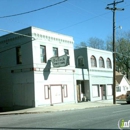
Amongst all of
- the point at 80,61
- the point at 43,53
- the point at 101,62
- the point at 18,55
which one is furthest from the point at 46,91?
the point at 101,62

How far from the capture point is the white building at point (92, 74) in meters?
33.0

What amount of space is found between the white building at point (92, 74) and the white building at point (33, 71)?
11.3 ft

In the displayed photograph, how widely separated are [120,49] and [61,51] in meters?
36.9

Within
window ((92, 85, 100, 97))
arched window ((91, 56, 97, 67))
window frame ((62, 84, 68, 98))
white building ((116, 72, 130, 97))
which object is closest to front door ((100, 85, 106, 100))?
window ((92, 85, 100, 97))

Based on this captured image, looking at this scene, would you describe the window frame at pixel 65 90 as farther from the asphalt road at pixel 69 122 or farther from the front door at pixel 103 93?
the asphalt road at pixel 69 122

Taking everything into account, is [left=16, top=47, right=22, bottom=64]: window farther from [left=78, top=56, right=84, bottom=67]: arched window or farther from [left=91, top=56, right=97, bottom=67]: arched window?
[left=91, top=56, right=97, bottom=67]: arched window

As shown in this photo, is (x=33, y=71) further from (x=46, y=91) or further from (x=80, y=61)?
(x=80, y=61)

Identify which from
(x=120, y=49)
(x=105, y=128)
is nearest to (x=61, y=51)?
(x=105, y=128)

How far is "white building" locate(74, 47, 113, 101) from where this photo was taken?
3297 cm

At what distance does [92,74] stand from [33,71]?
10.8 metres

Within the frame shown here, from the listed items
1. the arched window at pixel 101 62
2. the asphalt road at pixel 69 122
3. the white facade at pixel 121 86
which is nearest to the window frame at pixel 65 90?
the arched window at pixel 101 62

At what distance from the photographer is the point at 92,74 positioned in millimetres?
34094

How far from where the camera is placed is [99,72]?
35.7 m

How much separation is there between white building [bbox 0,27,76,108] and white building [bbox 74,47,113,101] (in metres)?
3.46
